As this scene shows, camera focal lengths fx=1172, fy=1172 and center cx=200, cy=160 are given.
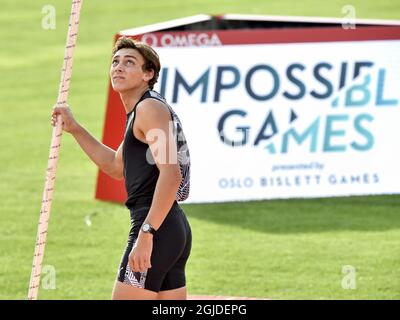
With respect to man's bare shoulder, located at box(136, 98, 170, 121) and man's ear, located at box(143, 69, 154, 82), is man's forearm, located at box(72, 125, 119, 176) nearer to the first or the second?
man's ear, located at box(143, 69, 154, 82)

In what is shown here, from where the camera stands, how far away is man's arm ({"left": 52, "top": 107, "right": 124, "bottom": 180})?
779 centimetres

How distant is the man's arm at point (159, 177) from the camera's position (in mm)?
6871

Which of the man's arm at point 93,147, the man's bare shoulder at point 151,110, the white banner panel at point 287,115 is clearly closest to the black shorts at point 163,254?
the man's bare shoulder at point 151,110

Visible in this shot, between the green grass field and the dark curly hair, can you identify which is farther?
the green grass field

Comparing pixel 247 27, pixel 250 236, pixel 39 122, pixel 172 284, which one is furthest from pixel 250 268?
pixel 39 122

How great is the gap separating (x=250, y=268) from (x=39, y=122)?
8182 millimetres

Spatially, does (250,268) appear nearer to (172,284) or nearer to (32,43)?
(172,284)

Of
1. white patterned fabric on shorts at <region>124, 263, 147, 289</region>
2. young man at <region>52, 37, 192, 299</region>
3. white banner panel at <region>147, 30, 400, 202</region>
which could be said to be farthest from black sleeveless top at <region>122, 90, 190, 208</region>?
white banner panel at <region>147, 30, 400, 202</region>

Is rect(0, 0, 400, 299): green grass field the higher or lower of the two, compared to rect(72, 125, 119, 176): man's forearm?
higher

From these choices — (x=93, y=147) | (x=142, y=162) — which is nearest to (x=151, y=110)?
(x=142, y=162)

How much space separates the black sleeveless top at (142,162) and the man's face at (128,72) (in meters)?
0.13

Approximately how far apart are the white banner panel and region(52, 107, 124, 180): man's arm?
19.4 feet

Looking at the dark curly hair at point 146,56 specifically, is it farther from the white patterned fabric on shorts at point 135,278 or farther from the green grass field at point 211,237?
the green grass field at point 211,237

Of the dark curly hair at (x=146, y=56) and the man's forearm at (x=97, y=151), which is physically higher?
the dark curly hair at (x=146, y=56)
